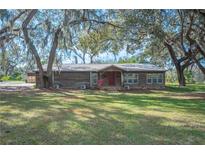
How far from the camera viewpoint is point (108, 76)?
1747cm

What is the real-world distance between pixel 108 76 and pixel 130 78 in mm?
1139

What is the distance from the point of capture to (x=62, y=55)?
1389 cm

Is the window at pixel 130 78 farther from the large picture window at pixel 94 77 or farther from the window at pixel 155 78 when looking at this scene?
the large picture window at pixel 94 77

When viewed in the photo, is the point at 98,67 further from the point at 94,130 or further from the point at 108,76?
the point at 94,130

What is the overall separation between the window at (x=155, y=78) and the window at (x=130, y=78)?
27.4 inches

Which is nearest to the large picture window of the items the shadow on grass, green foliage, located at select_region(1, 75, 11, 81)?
green foliage, located at select_region(1, 75, 11, 81)

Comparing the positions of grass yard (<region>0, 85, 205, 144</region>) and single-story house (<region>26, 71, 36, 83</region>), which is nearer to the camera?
grass yard (<region>0, 85, 205, 144</region>)

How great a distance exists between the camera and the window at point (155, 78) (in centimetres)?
1766

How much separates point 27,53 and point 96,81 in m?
4.79

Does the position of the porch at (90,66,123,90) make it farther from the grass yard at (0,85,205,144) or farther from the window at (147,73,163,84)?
the grass yard at (0,85,205,144)

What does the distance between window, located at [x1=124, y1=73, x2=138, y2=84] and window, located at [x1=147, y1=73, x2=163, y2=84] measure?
70 cm

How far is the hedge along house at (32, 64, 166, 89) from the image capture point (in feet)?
55.7

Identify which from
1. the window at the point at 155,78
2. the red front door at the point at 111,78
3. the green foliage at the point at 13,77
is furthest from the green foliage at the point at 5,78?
the window at the point at 155,78

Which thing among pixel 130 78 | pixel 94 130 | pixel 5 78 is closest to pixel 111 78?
pixel 130 78
